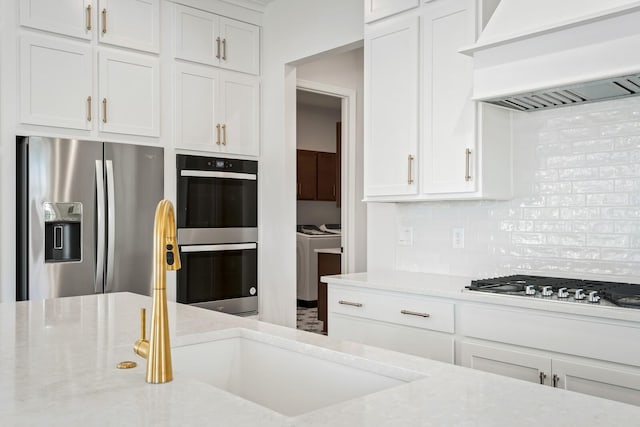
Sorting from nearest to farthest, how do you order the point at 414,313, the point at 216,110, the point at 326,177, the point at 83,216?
the point at 414,313 < the point at 83,216 < the point at 216,110 < the point at 326,177

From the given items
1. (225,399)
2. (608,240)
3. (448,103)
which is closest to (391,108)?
(448,103)

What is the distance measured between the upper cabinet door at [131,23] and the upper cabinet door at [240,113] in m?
0.62

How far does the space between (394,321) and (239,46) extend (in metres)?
2.73

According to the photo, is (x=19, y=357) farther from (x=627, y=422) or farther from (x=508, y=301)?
(x=508, y=301)

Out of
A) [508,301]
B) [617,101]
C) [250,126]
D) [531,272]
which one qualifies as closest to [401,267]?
[531,272]

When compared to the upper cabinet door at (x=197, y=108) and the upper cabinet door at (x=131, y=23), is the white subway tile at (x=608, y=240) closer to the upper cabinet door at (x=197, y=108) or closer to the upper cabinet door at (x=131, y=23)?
the upper cabinet door at (x=197, y=108)

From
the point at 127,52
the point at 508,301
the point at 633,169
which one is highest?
the point at 127,52

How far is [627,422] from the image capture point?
88 cm

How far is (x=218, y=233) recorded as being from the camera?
4.25 metres

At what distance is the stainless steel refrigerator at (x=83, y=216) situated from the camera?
3336mm

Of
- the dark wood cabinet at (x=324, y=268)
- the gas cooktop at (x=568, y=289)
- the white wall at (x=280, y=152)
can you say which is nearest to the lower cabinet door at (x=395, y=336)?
the gas cooktop at (x=568, y=289)

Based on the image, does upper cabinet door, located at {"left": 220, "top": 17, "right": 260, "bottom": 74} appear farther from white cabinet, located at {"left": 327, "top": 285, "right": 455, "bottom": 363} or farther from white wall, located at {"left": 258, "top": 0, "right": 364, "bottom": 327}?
white cabinet, located at {"left": 327, "top": 285, "right": 455, "bottom": 363}

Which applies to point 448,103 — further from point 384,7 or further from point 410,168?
point 384,7

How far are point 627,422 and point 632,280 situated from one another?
5.78 feet
